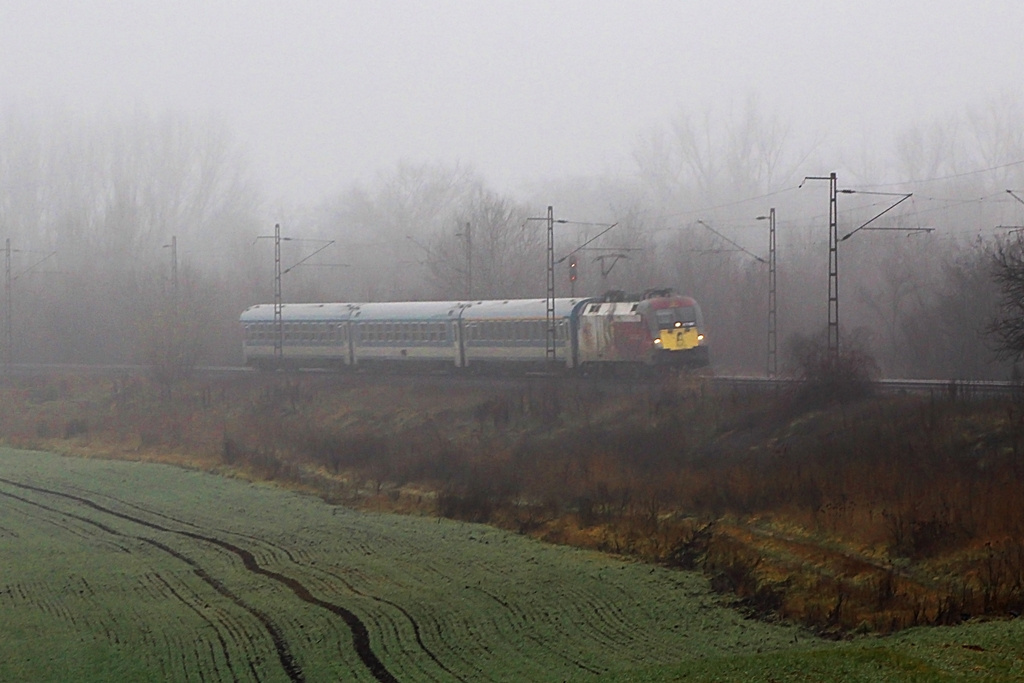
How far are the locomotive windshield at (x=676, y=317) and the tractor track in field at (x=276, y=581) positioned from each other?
21355 millimetres

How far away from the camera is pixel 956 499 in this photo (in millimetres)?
23703

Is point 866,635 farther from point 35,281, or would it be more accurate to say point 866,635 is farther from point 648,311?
point 35,281

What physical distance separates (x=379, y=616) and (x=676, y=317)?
28449 mm

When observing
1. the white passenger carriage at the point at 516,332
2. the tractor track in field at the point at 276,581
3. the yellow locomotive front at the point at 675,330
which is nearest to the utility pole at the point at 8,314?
the white passenger carriage at the point at 516,332

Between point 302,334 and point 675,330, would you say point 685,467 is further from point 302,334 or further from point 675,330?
point 302,334

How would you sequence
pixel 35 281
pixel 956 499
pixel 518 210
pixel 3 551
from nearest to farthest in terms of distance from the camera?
pixel 3 551 < pixel 956 499 < pixel 518 210 < pixel 35 281

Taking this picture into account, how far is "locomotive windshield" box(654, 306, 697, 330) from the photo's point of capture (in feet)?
141

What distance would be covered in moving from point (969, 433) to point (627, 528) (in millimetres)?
9562

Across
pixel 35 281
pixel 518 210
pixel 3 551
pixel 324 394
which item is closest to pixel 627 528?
pixel 3 551

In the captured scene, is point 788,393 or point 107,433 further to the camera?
point 107,433

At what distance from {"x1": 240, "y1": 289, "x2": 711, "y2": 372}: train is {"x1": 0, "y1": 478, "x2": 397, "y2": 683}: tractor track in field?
2092 cm

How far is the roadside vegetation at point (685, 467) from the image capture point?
19984 mm

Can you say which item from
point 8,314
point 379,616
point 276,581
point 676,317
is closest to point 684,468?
point 676,317

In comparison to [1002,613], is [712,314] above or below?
above
